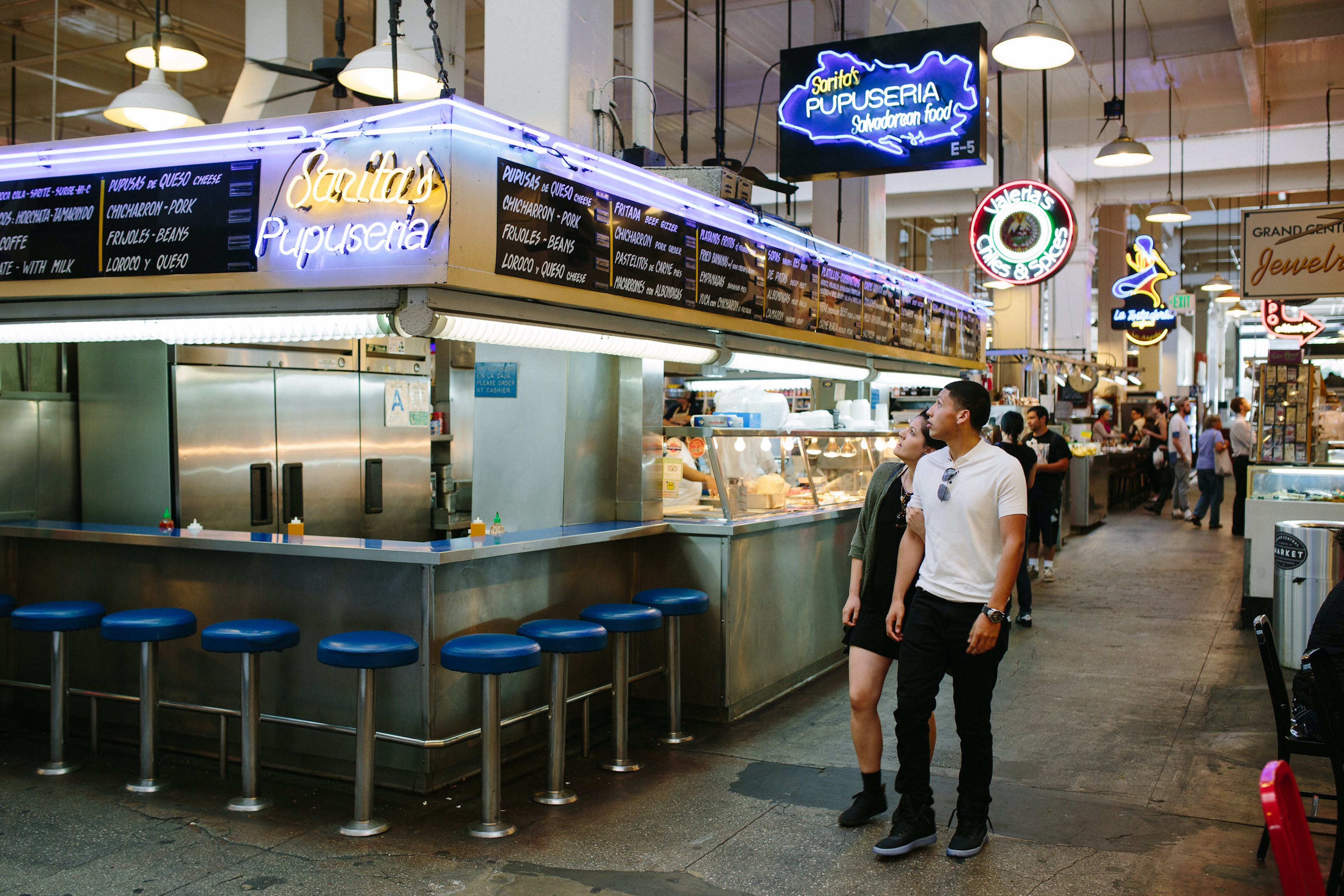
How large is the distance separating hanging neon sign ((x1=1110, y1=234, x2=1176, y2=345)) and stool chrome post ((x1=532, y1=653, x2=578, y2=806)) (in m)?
17.6

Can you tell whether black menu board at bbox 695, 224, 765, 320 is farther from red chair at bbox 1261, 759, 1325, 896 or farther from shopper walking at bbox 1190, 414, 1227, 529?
shopper walking at bbox 1190, 414, 1227, 529

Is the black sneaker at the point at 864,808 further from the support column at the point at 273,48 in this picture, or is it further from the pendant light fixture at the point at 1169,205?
the pendant light fixture at the point at 1169,205

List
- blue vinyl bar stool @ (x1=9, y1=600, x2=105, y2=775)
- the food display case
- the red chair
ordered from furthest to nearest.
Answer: the food display case < blue vinyl bar stool @ (x1=9, y1=600, x2=105, y2=775) < the red chair

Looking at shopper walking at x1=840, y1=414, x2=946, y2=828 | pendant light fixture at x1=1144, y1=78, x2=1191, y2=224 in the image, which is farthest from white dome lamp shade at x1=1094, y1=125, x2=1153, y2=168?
shopper walking at x1=840, y1=414, x2=946, y2=828

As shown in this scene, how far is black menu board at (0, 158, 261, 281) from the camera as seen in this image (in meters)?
4.82

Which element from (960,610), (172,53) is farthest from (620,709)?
(172,53)

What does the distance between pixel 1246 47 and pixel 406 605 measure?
12.7 metres

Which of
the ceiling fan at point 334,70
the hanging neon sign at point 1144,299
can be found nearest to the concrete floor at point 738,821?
the ceiling fan at point 334,70

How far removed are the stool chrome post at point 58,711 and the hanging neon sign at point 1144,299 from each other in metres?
18.8

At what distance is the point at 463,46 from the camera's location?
9.29 meters

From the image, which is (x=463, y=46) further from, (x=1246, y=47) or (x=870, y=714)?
(x=1246, y=47)

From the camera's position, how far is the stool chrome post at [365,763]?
4.33 meters

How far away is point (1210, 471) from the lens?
15633 mm

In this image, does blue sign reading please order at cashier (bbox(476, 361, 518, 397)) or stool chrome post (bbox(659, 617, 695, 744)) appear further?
blue sign reading please order at cashier (bbox(476, 361, 518, 397))
